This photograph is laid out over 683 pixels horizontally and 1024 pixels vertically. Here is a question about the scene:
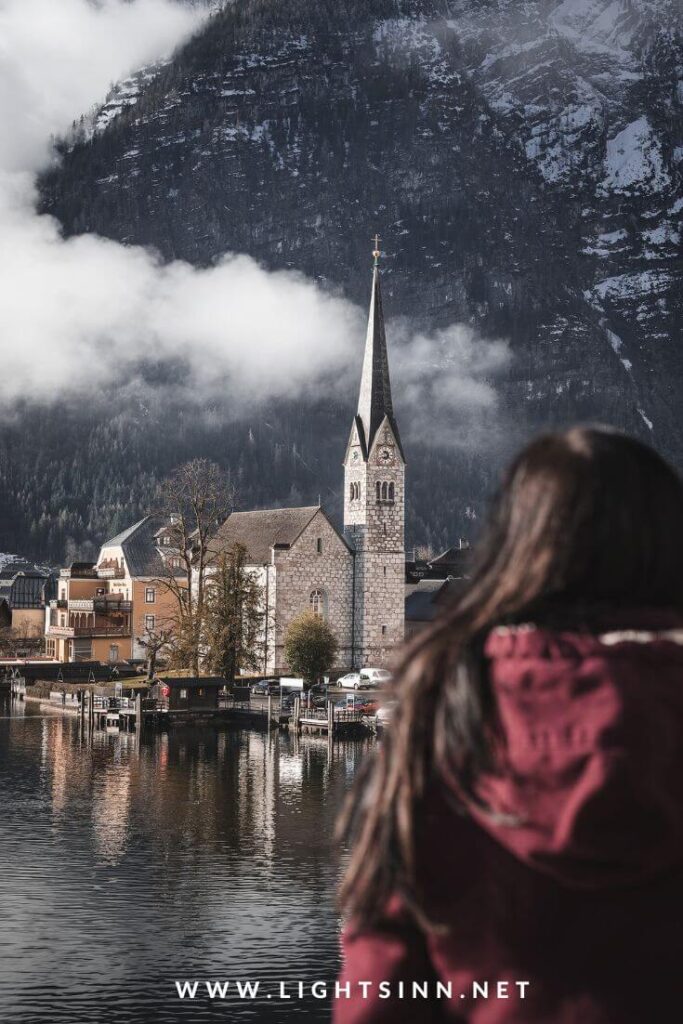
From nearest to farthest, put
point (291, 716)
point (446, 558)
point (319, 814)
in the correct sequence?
point (319, 814)
point (291, 716)
point (446, 558)

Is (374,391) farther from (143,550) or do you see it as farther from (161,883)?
(161,883)

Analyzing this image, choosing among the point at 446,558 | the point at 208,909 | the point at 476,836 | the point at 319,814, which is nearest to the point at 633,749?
the point at 476,836

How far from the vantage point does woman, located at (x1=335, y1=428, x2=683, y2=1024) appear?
2.13 meters

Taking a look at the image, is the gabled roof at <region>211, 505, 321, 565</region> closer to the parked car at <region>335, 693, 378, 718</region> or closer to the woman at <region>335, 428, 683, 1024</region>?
the parked car at <region>335, 693, 378, 718</region>

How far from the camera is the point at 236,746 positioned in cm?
5316

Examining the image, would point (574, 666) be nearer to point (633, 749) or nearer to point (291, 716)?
point (633, 749)

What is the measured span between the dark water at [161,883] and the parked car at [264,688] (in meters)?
20.2

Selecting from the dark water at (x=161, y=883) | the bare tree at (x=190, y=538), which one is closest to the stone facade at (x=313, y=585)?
the bare tree at (x=190, y=538)

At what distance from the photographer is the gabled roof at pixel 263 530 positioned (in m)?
78.9

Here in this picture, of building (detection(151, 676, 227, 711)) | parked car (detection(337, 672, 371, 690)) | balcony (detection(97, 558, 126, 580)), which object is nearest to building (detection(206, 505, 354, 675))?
parked car (detection(337, 672, 371, 690))

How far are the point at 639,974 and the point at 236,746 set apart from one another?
51951 mm

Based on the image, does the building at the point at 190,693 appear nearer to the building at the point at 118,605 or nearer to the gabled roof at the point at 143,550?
the building at the point at 118,605

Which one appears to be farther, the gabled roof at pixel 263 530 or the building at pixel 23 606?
the building at pixel 23 606

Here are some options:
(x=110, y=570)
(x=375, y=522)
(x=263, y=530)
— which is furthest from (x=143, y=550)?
(x=375, y=522)
